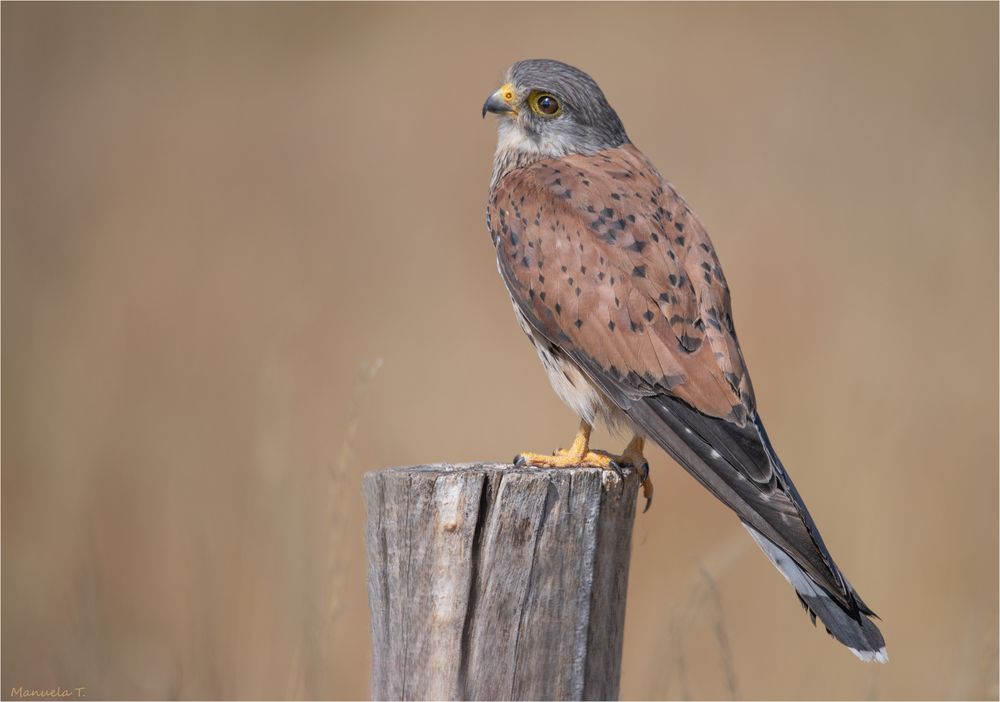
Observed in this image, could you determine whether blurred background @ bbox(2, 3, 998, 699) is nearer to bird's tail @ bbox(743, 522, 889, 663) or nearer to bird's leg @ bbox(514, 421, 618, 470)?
bird's tail @ bbox(743, 522, 889, 663)

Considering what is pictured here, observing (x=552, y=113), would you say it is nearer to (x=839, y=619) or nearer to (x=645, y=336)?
(x=645, y=336)

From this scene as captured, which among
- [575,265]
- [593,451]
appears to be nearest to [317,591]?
[593,451]

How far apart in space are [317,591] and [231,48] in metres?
7.76

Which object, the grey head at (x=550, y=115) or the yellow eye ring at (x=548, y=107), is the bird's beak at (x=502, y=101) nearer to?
the grey head at (x=550, y=115)

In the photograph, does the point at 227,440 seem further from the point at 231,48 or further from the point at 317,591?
the point at 231,48

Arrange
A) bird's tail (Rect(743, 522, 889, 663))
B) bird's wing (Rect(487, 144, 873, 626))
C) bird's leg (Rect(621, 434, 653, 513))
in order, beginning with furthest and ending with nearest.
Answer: bird's leg (Rect(621, 434, 653, 513)) → bird's wing (Rect(487, 144, 873, 626)) → bird's tail (Rect(743, 522, 889, 663))

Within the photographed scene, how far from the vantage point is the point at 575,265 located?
11.1ft

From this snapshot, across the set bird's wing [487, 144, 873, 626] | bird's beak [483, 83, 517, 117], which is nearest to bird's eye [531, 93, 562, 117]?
bird's beak [483, 83, 517, 117]

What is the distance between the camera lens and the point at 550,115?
4062mm

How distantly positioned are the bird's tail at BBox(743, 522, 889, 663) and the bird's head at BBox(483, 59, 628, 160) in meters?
1.74

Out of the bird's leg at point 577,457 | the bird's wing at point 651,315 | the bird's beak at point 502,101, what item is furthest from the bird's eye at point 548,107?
the bird's leg at point 577,457

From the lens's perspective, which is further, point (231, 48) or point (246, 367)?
point (231, 48)

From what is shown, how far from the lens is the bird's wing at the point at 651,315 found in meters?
2.86

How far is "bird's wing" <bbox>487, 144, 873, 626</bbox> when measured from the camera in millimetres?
2863
